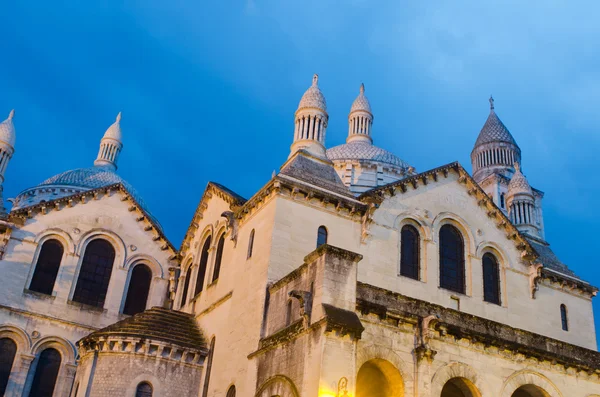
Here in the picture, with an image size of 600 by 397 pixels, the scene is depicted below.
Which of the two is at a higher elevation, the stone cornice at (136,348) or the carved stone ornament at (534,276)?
the carved stone ornament at (534,276)

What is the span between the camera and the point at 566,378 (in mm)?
23828

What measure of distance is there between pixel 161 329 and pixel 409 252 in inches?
431

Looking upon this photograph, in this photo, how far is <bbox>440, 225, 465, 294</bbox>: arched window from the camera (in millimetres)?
28844

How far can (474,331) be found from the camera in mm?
22188

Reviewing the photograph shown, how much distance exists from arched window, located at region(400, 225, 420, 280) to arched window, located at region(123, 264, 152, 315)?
1413 centimetres

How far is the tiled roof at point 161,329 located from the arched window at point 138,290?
4695 mm

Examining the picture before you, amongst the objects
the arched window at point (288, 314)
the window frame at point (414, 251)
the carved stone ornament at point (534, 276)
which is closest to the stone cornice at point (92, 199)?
the window frame at point (414, 251)

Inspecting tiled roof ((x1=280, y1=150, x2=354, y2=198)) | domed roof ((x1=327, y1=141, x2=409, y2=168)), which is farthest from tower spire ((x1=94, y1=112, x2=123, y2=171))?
tiled roof ((x1=280, y1=150, x2=354, y2=198))

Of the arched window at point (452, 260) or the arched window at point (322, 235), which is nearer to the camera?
the arched window at point (322, 235)

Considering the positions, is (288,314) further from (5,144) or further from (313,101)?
(5,144)

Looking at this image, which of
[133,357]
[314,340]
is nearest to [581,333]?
[314,340]

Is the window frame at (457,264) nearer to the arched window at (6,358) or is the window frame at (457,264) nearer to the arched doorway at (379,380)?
the arched doorway at (379,380)

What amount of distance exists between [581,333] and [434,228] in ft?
32.1

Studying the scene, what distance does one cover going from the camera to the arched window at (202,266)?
31.9m
